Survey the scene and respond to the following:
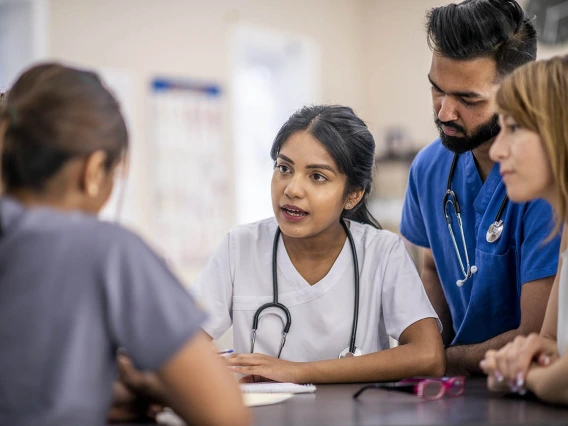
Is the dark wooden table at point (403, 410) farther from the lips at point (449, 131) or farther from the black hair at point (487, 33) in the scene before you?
the black hair at point (487, 33)

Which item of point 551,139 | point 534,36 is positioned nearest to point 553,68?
point 551,139

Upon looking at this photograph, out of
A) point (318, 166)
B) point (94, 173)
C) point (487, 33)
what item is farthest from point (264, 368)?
point (487, 33)

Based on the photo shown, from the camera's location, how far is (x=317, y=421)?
966 mm

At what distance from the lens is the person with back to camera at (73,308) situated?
2.55ft

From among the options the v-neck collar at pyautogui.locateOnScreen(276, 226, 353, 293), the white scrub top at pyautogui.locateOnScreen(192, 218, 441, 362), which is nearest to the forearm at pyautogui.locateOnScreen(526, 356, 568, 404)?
the white scrub top at pyautogui.locateOnScreen(192, 218, 441, 362)

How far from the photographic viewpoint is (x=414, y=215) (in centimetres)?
199

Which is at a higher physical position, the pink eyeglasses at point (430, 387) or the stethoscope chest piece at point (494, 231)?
the stethoscope chest piece at point (494, 231)

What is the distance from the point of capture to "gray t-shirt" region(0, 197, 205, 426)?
2.54 ft

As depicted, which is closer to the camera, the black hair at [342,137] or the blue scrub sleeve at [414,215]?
the black hair at [342,137]

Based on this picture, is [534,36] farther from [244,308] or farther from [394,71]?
[394,71]

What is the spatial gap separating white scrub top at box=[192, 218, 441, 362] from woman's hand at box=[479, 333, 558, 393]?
403 mm

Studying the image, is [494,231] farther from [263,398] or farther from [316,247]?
[263,398]

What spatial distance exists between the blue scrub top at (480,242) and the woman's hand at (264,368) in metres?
0.53

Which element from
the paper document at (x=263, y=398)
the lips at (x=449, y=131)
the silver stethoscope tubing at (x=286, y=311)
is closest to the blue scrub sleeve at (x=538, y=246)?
the lips at (x=449, y=131)
